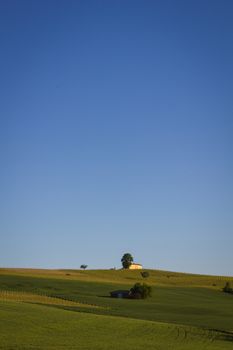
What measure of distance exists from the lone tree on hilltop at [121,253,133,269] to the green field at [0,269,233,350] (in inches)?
2138

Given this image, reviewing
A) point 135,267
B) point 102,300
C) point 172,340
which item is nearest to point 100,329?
point 172,340

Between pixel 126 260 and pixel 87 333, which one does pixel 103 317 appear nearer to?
pixel 87 333

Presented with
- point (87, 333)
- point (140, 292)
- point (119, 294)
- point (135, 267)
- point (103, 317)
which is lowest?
point (87, 333)

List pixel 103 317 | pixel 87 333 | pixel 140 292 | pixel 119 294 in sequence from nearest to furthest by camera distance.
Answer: pixel 87 333 < pixel 103 317 < pixel 140 292 < pixel 119 294

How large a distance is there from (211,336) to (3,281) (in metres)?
53.3

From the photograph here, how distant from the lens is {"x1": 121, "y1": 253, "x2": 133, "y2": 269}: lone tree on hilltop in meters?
166

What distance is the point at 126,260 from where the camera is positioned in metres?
168

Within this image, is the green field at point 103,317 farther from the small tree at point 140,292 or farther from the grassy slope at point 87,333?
the small tree at point 140,292

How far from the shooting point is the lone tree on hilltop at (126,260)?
16612 cm

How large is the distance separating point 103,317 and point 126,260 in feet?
368

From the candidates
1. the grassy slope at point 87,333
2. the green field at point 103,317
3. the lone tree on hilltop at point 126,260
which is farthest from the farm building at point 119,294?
the lone tree on hilltop at point 126,260

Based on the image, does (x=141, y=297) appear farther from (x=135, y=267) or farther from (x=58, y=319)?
(x=135, y=267)

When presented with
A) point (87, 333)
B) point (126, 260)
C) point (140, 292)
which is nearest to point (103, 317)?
point (87, 333)

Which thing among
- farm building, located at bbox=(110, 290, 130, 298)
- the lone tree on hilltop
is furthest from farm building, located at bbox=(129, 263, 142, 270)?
A: farm building, located at bbox=(110, 290, 130, 298)
